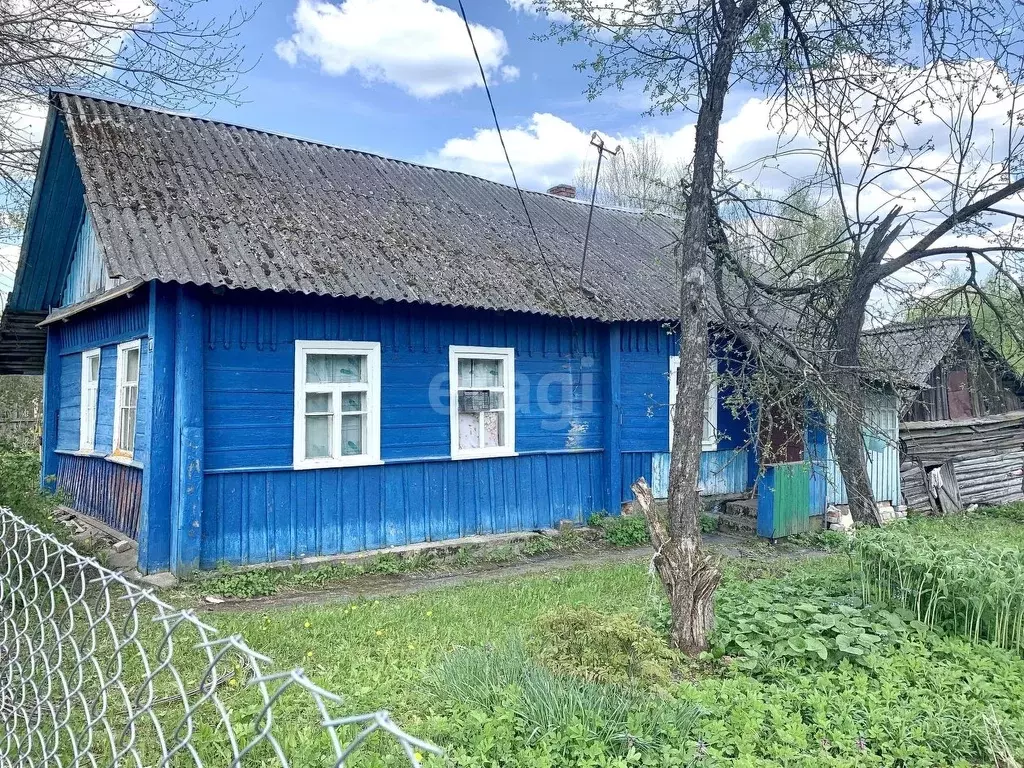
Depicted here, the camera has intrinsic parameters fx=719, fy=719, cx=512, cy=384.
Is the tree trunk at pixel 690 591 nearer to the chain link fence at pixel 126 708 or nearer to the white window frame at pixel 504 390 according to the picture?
the chain link fence at pixel 126 708

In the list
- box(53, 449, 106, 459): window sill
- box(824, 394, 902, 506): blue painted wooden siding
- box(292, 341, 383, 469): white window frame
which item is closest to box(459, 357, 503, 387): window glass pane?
box(292, 341, 383, 469): white window frame

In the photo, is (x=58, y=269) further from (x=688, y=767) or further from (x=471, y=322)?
(x=688, y=767)

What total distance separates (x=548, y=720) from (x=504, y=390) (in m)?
6.69

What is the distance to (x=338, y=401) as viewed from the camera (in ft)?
28.5

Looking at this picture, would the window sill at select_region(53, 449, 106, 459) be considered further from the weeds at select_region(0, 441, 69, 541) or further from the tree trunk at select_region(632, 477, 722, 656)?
the tree trunk at select_region(632, 477, 722, 656)

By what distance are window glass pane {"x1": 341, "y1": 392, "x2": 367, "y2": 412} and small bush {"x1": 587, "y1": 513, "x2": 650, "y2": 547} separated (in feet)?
12.6

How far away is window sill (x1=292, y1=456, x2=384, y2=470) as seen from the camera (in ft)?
27.3

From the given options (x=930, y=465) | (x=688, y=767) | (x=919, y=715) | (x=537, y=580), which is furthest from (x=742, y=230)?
(x=930, y=465)

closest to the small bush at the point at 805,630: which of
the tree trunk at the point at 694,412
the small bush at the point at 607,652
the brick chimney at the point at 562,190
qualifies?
the tree trunk at the point at 694,412

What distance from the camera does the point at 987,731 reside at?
361cm

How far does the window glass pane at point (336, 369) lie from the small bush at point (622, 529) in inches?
160

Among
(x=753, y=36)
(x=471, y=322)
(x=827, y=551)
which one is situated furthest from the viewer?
(x=827, y=551)

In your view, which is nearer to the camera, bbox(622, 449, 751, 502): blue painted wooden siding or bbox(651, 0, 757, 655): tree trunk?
bbox(651, 0, 757, 655): tree trunk

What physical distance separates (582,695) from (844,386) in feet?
18.3
